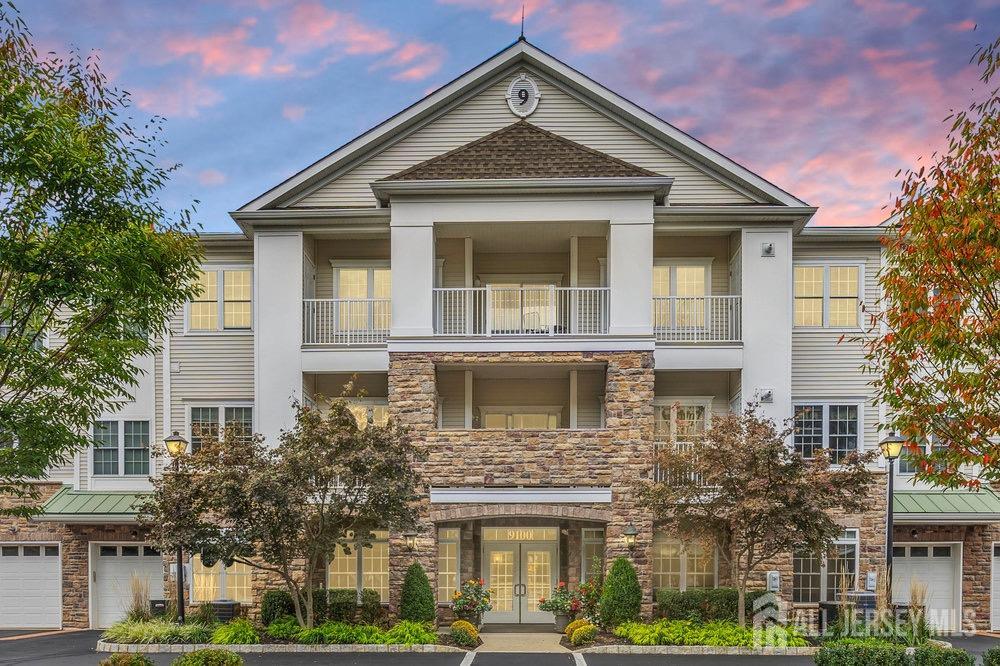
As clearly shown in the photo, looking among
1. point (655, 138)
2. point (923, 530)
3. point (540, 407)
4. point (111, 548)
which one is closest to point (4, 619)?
point (111, 548)

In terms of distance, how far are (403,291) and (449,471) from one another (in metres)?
4.53

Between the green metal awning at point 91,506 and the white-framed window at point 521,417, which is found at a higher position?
the white-framed window at point 521,417

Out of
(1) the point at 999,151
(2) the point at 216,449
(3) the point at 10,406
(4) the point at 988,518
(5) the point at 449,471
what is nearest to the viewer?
(1) the point at 999,151

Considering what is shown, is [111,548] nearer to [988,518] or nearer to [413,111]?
[413,111]

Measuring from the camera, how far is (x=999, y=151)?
10.7m

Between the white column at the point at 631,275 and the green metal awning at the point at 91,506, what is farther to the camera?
the green metal awning at the point at 91,506

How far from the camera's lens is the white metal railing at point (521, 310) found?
20.2 metres

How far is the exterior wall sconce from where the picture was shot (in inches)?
743

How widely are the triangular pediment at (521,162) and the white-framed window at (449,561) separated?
9.14 metres

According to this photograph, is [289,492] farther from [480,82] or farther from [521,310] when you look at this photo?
[480,82]

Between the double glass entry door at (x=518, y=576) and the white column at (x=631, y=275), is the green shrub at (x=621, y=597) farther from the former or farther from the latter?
the white column at (x=631, y=275)

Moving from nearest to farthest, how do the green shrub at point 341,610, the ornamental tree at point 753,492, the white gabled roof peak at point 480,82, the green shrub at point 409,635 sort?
the ornamental tree at point 753,492
the green shrub at point 409,635
the green shrub at point 341,610
the white gabled roof peak at point 480,82

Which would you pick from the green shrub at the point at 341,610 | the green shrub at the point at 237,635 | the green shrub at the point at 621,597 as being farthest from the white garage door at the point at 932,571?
the green shrub at the point at 237,635

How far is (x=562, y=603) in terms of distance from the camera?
19484 millimetres
